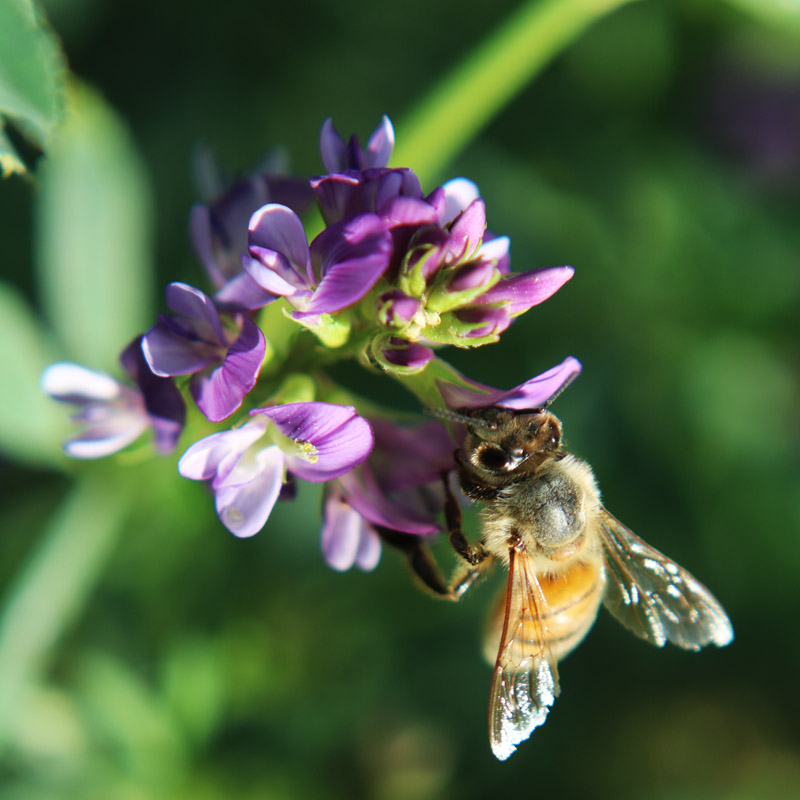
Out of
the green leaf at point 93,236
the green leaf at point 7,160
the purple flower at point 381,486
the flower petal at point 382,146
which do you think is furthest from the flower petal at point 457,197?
the green leaf at point 93,236

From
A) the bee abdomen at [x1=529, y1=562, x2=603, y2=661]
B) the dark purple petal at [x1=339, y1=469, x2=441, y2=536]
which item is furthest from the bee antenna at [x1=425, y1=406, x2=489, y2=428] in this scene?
the bee abdomen at [x1=529, y1=562, x2=603, y2=661]

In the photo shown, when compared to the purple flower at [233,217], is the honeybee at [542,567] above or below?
below

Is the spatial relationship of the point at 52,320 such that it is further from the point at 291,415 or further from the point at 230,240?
the point at 291,415

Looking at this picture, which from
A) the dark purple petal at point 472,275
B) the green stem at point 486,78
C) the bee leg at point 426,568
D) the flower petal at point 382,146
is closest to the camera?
the dark purple petal at point 472,275

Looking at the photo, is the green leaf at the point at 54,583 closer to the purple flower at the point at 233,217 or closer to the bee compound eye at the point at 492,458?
the purple flower at the point at 233,217

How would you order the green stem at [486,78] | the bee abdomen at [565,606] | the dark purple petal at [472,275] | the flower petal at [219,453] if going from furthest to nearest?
the green stem at [486,78] < the bee abdomen at [565,606] < the flower petal at [219,453] < the dark purple petal at [472,275]
